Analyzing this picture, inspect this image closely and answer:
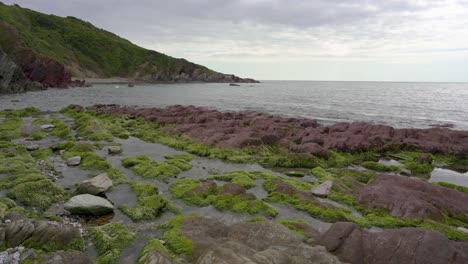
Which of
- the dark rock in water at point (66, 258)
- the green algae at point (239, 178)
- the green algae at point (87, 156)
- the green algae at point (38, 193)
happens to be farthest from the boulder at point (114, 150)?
the dark rock in water at point (66, 258)

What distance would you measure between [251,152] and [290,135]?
26.7ft

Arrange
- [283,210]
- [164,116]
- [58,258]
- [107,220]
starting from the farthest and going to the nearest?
[164,116], [283,210], [107,220], [58,258]

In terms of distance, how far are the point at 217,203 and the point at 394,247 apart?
897 cm

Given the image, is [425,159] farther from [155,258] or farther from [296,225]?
[155,258]

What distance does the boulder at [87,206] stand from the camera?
1520 cm

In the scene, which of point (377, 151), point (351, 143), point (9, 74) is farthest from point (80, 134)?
point (9, 74)

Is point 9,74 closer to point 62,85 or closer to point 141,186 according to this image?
point 62,85

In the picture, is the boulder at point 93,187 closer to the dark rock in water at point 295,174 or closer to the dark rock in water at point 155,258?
the dark rock in water at point 155,258

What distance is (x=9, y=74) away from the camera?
86250 millimetres

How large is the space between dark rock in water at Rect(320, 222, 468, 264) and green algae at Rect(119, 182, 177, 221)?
8.27 metres

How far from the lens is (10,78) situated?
286ft

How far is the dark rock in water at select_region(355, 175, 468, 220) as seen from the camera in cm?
1725

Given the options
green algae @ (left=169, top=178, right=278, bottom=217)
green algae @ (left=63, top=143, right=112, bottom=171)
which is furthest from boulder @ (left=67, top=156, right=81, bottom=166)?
green algae @ (left=169, top=178, right=278, bottom=217)

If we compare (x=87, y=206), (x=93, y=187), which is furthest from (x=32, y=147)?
(x=87, y=206)
